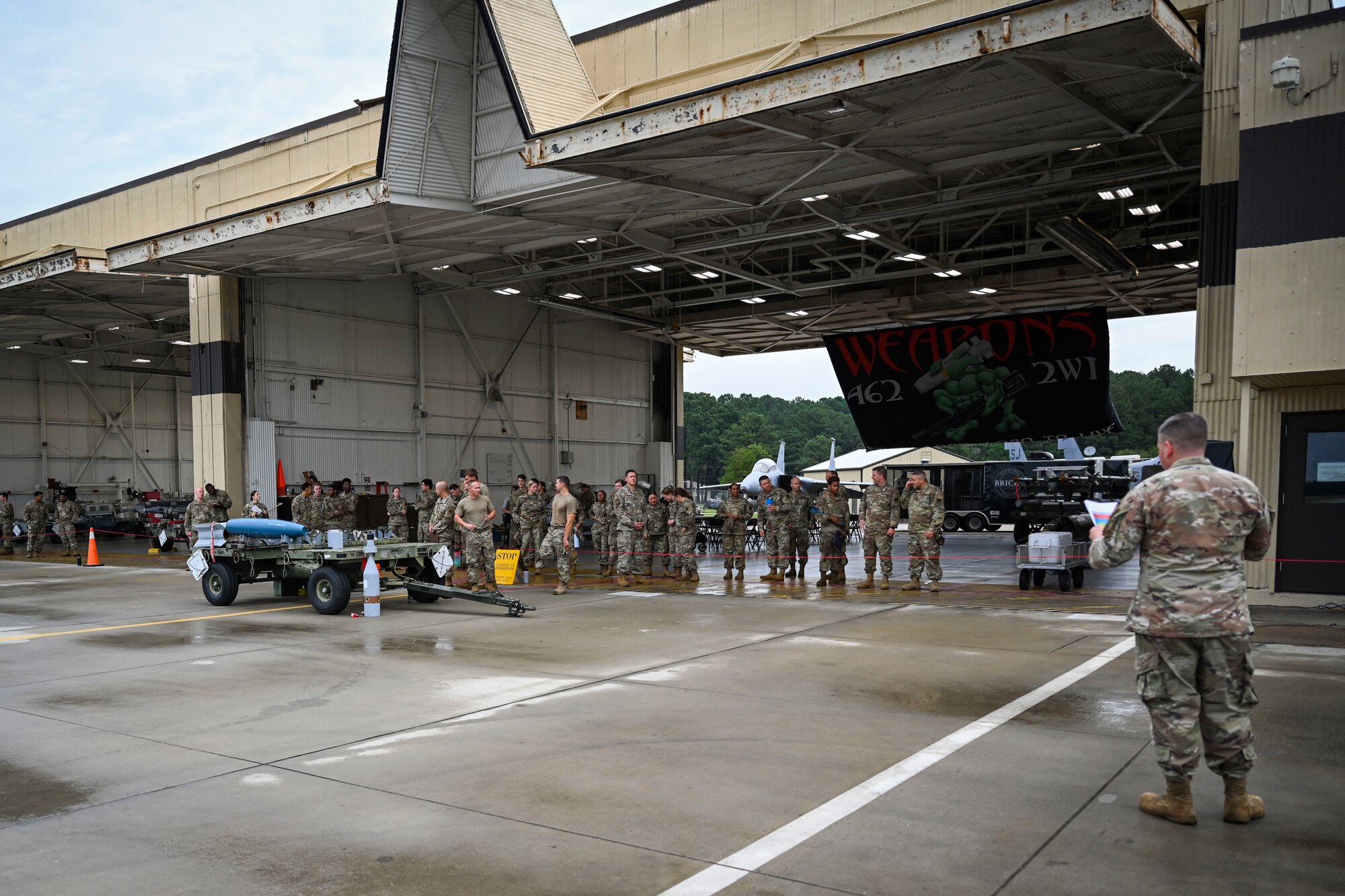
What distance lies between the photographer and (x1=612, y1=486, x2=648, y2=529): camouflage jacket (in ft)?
54.5

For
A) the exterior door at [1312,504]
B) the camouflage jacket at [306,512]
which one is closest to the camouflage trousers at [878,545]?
the exterior door at [1312,504]

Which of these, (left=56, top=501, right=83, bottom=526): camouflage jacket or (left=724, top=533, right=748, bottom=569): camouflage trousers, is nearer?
(left=724, top=533, right=748, bottom=569): camouflage trousers

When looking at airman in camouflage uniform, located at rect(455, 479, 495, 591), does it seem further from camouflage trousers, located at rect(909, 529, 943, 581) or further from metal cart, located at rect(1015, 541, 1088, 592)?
metal cart, located at rect(1015, 541, 1088, 592)

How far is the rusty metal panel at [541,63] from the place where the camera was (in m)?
16.7

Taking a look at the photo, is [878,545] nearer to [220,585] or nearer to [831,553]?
[831,553]

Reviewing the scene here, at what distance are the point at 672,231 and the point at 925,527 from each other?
430 inches

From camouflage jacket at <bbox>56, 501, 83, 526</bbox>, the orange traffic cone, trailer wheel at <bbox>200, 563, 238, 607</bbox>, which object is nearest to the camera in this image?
trailer wheel at <bbox>200, 563, 238, 607</bbox>

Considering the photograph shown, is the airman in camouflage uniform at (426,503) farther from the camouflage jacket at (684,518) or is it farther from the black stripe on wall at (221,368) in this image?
the black stripe on wall at (221,368)

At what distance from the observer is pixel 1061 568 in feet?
47.1

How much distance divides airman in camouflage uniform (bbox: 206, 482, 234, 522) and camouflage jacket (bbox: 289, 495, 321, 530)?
1.94 feet

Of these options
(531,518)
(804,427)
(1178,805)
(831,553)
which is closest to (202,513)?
(531,518)

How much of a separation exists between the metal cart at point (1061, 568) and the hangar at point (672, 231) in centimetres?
278

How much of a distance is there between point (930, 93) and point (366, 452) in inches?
703

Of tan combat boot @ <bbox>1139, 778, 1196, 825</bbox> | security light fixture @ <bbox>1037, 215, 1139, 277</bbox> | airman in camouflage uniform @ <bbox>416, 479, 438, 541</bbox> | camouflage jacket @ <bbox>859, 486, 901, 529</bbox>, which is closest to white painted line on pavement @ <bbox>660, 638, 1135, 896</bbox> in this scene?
tan combat boot @ <bbox>1139, 778, 1196, 825</bbox>
